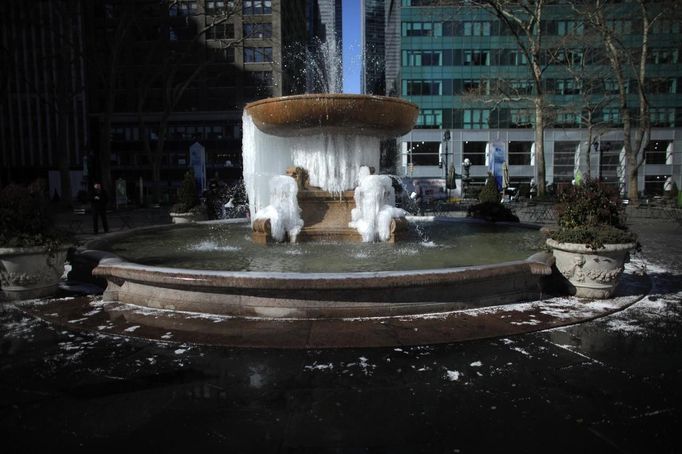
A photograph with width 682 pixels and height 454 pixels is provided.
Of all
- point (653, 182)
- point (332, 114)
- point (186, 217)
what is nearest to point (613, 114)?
point (653, 182)

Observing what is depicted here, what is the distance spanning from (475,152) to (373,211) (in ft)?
170

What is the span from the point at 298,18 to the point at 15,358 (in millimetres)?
84125

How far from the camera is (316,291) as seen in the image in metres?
5.40

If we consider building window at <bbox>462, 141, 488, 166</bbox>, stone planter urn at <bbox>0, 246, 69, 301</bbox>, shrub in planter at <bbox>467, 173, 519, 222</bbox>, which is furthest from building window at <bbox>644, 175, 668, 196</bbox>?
stone planter urn at <bbox>0, 246, 69, 301</bbox>

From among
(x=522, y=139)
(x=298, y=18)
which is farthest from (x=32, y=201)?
(x=298, y=18)

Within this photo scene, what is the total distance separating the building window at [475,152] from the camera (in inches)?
2301

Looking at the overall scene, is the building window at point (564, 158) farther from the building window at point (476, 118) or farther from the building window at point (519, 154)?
the building window at point (476, 118)

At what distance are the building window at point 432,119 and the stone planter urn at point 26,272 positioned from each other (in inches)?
2184

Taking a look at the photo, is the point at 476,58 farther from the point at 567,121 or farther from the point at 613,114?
the point at 613,114

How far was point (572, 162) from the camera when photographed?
57156mm

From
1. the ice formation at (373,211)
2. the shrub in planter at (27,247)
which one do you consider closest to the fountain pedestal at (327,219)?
the ice formation at (373,211)

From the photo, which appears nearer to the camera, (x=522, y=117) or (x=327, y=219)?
(x=327, y=219)

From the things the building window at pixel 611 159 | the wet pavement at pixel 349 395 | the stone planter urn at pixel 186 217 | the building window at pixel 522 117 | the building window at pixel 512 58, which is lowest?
the wet pavement at pixel 349 395

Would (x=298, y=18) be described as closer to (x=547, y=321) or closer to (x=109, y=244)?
(x=109, y=244)
